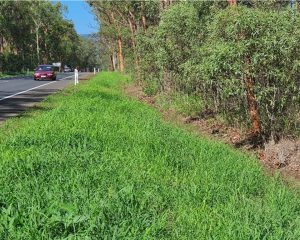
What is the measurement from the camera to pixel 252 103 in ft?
37.0

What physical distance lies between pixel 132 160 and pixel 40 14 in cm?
8598

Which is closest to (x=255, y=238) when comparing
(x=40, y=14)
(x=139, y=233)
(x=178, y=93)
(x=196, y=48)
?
(x=139, y=233)

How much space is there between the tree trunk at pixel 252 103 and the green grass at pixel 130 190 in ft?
5.47

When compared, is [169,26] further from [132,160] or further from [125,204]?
[125,204]

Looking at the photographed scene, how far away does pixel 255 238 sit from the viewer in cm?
450

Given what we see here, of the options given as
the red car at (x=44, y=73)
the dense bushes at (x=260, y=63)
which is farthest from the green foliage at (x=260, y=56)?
the red car at (x=44, y=73)

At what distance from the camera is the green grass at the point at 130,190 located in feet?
14.7

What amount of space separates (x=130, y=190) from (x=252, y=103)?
6.55 m

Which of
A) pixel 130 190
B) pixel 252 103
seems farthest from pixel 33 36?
pixel 130 190

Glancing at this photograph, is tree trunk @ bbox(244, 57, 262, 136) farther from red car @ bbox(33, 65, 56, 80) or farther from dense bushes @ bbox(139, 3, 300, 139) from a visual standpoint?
red car @ bbox(33, 65, 56, 80)

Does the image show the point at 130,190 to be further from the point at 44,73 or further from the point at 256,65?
the point at 44,73

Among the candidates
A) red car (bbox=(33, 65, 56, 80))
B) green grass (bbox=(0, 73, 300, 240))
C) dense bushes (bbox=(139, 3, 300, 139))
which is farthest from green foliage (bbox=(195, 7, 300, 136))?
red car (bbox=(33, 65, 56, 80))

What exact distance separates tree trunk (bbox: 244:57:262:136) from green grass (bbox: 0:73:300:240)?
5.47ft

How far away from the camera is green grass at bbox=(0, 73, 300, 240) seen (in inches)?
177
